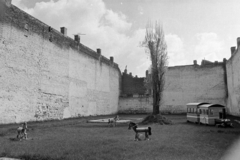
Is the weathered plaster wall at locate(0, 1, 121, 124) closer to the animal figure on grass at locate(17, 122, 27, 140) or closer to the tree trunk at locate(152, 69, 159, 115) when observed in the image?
the animal figure on grass at locate(17, 122, 27, 140)

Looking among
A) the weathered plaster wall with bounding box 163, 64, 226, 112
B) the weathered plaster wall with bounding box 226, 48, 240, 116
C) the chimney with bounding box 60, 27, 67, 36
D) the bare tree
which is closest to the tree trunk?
the bare tree

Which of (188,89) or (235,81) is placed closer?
(235,81)

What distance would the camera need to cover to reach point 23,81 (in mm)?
14930

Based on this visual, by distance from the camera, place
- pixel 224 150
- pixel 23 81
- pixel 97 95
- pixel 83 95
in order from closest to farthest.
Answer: pixel 224 150, pixel 23 81, pixel 83 95, pixel 97 95

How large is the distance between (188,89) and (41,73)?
21.0m

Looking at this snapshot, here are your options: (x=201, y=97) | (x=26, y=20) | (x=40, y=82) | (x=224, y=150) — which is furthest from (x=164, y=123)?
(x=201, y=97)

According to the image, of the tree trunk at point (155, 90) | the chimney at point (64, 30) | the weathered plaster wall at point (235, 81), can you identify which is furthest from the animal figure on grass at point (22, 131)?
the weathered plaster wall at point (235, 81)

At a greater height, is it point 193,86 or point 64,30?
point 64,30

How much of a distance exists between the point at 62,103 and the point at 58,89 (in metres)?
1.46

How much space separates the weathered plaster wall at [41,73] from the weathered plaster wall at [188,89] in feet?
28.5

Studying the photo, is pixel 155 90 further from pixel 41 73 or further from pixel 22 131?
pixel 22 131

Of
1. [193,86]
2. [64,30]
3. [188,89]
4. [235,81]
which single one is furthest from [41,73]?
[193,86]

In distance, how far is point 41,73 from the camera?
1680 centimetres

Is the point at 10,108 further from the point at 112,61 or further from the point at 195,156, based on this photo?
the point at 112,61
